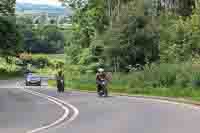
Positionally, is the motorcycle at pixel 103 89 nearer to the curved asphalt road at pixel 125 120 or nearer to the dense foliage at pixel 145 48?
the dense foliage at pixel 145 48

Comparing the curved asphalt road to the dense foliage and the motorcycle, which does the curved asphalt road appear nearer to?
the motorcycle

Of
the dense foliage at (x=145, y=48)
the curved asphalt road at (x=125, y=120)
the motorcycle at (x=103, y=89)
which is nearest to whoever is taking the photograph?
the curved asphalt road at (x=125, y=120)

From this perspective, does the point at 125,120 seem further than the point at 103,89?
No

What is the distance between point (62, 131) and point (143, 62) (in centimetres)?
3637

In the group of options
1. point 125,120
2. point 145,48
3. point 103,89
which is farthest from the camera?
point 145,48

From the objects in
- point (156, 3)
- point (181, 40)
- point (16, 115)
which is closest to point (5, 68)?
point (156, 3)

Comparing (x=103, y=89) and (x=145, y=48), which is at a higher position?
(x=145, y=48)

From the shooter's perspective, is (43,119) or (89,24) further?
(89,24)

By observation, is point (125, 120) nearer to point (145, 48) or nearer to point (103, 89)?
point (103, 89)

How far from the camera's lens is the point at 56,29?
18575 cm

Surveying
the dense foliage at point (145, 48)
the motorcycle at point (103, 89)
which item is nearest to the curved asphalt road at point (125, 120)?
the motorcycle at point (103, 89)

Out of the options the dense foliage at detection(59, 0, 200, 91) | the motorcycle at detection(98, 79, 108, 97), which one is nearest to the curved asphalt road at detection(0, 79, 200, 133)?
the motorcycle at detection(98, 79, 108, 97)

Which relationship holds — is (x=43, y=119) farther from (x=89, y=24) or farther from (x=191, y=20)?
(x=89, y=24)

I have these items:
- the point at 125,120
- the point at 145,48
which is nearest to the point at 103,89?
the point at 125,120
